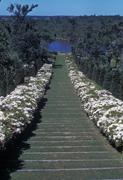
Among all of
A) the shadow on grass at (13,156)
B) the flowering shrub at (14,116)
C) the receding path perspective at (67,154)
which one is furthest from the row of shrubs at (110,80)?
the shadow on grass at (13,156)

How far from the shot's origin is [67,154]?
6898 mm

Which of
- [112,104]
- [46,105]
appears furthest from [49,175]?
[46,105]

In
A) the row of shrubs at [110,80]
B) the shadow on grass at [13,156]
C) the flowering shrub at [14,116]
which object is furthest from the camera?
the row of shrubs at [110,80]

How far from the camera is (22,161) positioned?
6.35m

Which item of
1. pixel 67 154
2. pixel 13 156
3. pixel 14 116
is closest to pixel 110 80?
pixel 14 116

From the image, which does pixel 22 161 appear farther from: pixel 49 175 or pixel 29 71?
pixel 29 71

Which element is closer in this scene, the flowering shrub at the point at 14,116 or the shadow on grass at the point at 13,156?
the shadow on grass at the point at 13,156

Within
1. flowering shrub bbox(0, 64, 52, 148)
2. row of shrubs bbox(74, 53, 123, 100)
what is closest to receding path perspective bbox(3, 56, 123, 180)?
flowering shrub bbox(0, 64, 52, 148)

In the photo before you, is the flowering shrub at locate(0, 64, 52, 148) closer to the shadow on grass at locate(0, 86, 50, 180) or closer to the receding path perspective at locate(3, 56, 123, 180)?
the shadow on grass at locate(0, 86, 50, 180)

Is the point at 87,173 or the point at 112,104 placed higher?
the point at 112,104

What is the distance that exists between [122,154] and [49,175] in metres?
2.72

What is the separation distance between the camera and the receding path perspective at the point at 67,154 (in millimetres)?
5648

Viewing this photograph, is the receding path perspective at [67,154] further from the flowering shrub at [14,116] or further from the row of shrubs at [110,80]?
the row of shrubs at [110,80]

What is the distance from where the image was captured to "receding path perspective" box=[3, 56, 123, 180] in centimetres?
565
